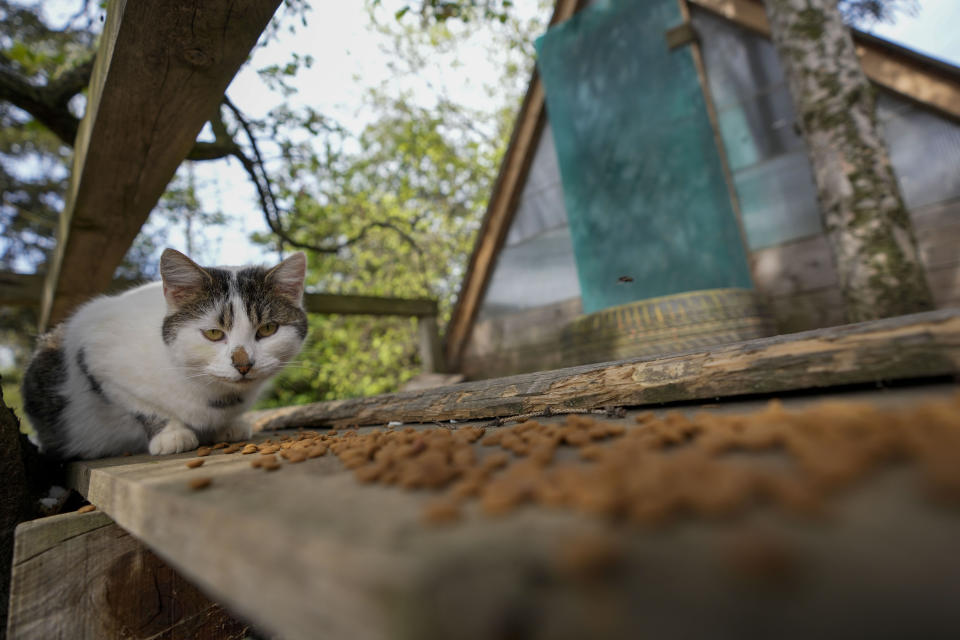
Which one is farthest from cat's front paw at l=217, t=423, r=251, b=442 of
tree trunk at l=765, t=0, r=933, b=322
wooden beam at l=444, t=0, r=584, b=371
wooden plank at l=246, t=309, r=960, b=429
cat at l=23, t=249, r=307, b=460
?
wooden beam at l=444, t=0, r=584, b=371

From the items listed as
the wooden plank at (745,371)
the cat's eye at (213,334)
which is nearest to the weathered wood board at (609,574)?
the wooden plank at (745,371)

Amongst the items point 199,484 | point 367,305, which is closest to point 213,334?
point 199,484

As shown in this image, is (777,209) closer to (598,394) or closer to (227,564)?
(598,394)

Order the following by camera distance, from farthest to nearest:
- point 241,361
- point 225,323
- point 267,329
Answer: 1. point 267,329
2. point 225,323
3. point 241,361

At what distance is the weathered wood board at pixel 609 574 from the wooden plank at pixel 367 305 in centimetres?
396

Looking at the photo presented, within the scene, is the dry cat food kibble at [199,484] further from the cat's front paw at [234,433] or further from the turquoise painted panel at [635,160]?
the turquoise painted panel at [635,160]

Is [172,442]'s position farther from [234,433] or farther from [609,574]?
[609,574]

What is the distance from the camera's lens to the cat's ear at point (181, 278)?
5.83 feet

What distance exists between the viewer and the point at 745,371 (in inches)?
38.7

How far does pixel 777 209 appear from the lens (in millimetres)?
3803

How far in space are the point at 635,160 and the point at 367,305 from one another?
325 centimetres

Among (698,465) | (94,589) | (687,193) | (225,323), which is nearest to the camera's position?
(698,465)

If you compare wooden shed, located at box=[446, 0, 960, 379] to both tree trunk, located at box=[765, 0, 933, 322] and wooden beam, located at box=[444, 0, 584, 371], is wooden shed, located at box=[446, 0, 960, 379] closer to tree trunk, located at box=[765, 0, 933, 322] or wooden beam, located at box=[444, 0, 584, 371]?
wooden beam, located at box=[444, 0, 584, 371]

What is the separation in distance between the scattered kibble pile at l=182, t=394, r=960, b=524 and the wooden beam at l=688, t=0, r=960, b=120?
12.9 feet
